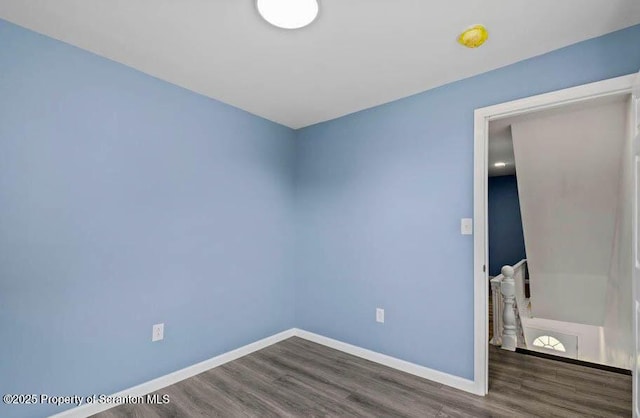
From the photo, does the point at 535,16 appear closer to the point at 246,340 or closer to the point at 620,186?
the point at 620,186

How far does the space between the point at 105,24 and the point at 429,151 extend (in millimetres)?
2324

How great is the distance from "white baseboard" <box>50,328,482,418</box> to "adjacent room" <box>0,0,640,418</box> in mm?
14

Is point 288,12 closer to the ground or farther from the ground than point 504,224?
farther from the ground

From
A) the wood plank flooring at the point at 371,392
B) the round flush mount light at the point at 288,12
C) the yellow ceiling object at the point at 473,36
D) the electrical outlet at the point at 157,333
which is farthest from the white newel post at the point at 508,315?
the electrical outlet at the point at 157,333

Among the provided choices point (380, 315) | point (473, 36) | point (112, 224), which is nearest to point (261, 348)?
point (380, 315)

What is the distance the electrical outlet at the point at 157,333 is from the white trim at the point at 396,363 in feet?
4.80

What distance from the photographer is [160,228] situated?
2.27 m

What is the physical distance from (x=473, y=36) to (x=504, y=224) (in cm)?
625

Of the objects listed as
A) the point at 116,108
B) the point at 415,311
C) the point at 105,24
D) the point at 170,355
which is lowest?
the point at 170,355

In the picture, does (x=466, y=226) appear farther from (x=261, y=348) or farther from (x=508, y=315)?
(x=261, y=348)

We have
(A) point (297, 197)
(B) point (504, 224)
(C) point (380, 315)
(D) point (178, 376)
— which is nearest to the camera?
(D) point (178, 376)

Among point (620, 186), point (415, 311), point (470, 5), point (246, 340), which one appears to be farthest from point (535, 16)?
point (246, 340)

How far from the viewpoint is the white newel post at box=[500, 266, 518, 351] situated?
9.60 ft

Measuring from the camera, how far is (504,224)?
6.85m
